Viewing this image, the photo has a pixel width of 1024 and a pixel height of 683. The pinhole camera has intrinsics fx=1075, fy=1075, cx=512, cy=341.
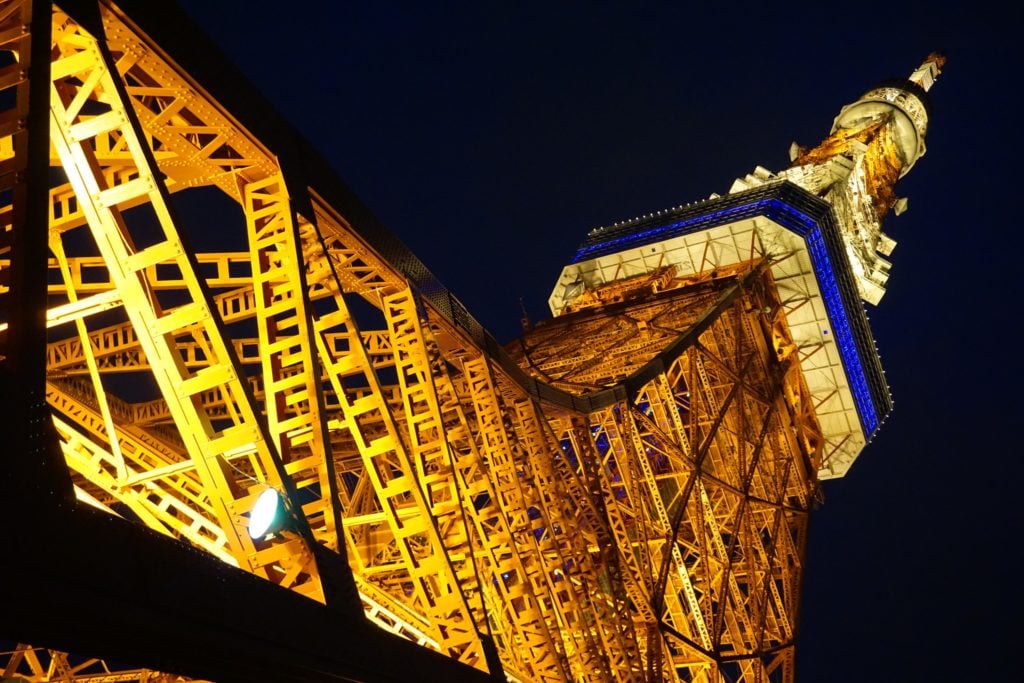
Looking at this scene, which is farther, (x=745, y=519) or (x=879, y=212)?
(x=879, y=212)

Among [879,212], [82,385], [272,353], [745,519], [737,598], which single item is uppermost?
[879,212]

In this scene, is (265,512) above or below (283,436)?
below

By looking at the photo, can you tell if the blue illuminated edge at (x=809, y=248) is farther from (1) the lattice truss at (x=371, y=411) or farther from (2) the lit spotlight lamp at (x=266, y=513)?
(2) the lit spotlight lamp at (x=266, y=513)

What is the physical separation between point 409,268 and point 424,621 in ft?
13.2

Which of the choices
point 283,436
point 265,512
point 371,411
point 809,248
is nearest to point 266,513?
point 265,512

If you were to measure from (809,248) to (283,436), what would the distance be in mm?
27804

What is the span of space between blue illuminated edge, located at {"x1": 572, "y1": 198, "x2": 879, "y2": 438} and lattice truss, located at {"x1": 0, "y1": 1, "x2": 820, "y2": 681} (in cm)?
349

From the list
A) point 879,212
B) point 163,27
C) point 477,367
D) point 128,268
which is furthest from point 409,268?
point 879,212

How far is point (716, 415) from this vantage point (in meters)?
24.9

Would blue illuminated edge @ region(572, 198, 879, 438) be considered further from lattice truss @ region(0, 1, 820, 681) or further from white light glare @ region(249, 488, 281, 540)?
white light glare @ region(249, 488, 281, 540)

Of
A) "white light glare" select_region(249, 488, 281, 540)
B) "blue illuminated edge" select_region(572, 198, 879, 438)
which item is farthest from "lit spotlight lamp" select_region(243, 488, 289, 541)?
"blue illuminated edge" select_region(572, 198, 879, 438)

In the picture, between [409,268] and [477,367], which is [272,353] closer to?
[409,268]

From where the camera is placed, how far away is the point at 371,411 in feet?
55.9

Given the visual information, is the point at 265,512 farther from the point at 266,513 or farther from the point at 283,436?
the point at 283,436
